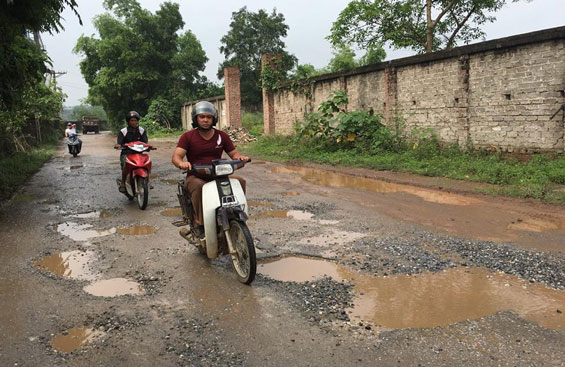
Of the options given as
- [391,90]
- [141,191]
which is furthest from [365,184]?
[391,90]

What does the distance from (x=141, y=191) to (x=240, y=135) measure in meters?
16.8

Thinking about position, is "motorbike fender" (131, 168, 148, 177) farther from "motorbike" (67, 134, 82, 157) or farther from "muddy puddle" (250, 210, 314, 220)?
"motorbike" (67, 134, 82, 157)

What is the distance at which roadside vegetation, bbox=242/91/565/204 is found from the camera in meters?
8.49

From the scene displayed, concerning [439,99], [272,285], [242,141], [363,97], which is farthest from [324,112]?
[272,285]

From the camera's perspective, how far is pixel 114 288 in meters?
4.12

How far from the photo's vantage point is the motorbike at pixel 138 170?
7696 millimetres

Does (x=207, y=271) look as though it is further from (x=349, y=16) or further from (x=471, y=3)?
(x=471, y=3)

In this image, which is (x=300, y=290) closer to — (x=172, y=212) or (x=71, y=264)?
(x=71, y=264)

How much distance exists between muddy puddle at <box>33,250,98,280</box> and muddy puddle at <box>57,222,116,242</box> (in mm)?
677

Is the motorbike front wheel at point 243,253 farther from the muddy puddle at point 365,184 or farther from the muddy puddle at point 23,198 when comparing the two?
the muddy puddle at point 23,198

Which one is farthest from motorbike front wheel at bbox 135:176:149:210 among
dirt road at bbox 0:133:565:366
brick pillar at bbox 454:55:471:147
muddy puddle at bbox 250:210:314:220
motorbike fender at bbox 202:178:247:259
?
brick pillar at bbox 454:55:471:147

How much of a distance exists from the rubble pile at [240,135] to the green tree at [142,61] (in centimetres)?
1539

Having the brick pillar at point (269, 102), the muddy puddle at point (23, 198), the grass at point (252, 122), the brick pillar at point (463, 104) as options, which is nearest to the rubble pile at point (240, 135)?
the grass at point (252, 122)

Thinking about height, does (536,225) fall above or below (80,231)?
below
